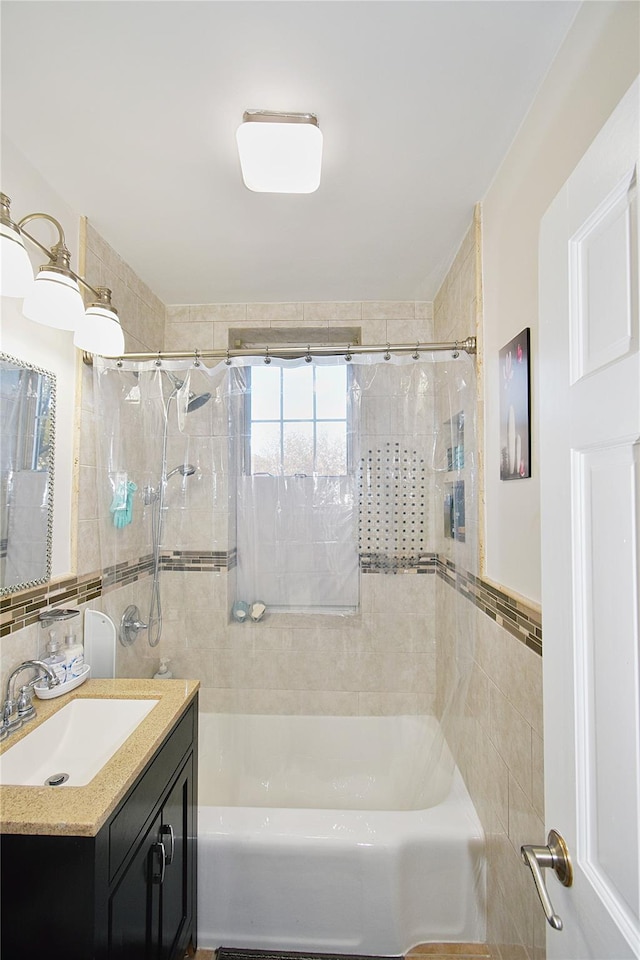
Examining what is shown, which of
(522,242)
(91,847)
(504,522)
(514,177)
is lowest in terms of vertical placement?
(91,847)

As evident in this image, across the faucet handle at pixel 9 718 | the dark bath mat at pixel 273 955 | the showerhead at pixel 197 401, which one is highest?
the showerhead at pixel 197 401

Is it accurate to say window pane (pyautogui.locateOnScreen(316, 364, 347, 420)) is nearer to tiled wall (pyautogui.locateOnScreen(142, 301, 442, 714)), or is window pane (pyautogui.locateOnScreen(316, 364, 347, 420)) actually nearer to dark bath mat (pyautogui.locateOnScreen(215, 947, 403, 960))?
tiled wall (pyautogui.locateOnScreen(142, 301, 442, 714))

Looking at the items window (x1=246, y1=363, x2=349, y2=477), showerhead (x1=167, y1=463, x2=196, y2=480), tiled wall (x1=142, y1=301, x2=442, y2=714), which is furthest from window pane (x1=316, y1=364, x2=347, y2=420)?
tiled wall (x1=142, y1=301, x2=442, y2=714)

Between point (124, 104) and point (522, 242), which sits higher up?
point (124, 104)

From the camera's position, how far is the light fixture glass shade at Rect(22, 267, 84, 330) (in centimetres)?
132

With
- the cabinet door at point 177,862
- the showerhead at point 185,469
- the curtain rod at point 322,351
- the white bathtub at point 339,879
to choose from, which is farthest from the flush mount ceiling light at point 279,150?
the white bathtub at point 339,879

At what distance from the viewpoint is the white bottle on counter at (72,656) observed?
1.49 meters

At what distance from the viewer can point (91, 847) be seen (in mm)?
906

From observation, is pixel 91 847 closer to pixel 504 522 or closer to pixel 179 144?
pixel 504 522

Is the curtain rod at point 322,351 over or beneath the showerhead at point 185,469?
over

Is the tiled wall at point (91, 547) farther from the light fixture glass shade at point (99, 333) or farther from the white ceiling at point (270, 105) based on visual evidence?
the light fixture glass shade at point (99, 333)

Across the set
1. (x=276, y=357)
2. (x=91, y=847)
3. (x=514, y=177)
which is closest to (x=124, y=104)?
(x=276, y=357)

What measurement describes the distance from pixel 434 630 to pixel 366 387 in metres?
1.28

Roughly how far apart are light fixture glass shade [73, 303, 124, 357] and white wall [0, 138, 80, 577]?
129 mm
